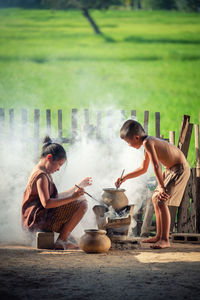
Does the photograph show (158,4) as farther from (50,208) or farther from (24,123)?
(50,208)

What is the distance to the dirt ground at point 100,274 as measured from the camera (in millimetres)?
3797

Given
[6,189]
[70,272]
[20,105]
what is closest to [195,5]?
[20,105]

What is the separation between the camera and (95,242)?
554 cm

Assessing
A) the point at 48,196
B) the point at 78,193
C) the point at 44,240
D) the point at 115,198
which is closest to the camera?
the point at 78,193

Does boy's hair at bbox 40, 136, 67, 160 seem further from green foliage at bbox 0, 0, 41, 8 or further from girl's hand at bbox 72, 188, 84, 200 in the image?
green foliage at bbox 0, 0, 41, 8

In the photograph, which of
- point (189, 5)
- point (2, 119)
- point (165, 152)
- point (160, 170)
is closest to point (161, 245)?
point (160, 170)

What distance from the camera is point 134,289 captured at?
12.9ft

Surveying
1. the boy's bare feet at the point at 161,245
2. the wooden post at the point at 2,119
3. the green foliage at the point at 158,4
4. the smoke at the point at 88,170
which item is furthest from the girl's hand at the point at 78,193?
the green foliage at the point at 158,4

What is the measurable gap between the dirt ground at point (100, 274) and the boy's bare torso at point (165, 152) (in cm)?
118

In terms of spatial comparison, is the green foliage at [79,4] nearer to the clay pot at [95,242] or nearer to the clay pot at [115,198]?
the clay pot at [115,198]

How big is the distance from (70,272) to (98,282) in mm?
476

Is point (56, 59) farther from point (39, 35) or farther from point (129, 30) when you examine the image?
point (129, 30)

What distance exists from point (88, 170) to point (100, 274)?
3582 millimetres

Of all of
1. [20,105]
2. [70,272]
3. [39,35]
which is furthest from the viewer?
[39,35]
